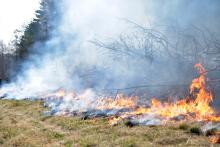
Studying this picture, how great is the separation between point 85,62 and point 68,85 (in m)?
1.95

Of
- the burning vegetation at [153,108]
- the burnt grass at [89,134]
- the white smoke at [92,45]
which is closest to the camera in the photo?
the burnt grass at [89,134]

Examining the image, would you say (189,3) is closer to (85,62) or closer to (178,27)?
(178,27)

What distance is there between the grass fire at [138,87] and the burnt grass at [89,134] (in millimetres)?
24

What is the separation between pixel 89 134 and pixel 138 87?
16.5ft

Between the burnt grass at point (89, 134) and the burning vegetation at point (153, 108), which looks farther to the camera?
the burning vegetation at point (153, 108)

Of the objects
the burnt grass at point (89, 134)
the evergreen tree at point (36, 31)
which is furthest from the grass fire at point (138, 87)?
the evergreen tree at point (36, 31)

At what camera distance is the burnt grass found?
970 cm

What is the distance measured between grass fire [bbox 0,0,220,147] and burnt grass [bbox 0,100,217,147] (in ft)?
0.08

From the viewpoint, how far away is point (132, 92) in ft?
53.4

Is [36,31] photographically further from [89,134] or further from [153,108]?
[89,134]

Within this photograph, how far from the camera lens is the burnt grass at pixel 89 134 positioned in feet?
31.8

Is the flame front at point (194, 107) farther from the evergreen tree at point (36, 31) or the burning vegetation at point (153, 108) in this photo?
the evergreen tree at point (36, 31)

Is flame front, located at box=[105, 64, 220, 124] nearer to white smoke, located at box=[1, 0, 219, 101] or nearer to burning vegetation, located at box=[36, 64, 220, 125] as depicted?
burning vegetation, located at box=[36, 64, 220, 125]

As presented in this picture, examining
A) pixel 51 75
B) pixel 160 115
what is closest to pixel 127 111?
pixel 160 115
